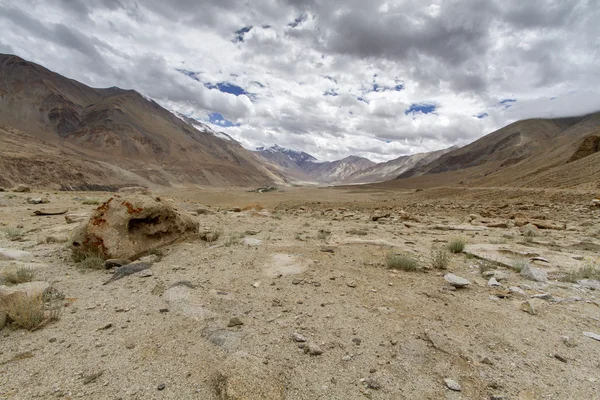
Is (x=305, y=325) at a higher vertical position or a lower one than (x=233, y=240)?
lower

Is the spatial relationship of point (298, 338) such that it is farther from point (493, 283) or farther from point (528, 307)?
point (493, 283)

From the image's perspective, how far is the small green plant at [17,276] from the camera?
442cm

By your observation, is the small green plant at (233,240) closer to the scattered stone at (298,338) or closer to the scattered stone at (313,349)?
the scattered stone at (298,338)

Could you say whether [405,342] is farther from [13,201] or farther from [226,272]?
[13,201]

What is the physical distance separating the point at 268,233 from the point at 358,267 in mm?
4032

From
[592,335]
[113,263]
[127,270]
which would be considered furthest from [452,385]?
[113,263]

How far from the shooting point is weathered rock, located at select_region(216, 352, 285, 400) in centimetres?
252

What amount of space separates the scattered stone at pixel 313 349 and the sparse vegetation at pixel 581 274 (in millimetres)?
4399

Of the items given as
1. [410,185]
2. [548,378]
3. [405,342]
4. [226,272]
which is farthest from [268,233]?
[410,185]

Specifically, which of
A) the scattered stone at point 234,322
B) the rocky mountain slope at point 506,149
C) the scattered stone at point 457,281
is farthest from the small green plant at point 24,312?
the rocky mountain slope at point 506,149

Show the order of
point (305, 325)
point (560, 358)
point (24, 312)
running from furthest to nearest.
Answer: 1. point (305, 325)
2. point (24, 312)
3. point (560, 358)

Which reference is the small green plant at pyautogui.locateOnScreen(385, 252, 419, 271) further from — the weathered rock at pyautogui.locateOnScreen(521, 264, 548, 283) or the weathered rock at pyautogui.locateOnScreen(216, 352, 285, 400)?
the weathered rock at pyautogui.locateOnScreen(216, 352, 285, 400)

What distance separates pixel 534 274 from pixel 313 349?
13.6 ft

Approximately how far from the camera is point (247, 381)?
2654 millimetres
